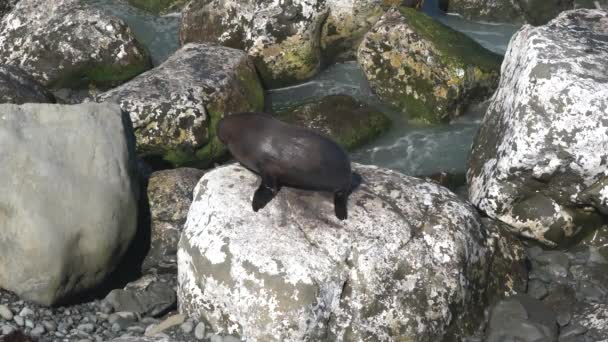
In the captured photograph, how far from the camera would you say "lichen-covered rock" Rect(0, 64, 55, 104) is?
9.34 m

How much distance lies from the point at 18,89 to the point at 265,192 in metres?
3.95

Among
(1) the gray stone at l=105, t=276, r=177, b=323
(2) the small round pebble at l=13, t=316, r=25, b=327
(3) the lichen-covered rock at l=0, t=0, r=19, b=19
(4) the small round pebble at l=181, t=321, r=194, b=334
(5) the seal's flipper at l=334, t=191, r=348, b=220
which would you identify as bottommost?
(1) the gray stone at l=105, t=276, r=177, b=323

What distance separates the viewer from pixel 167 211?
8258 mm

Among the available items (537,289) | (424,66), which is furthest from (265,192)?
(424,66)

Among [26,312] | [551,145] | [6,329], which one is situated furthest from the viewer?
[551,145]

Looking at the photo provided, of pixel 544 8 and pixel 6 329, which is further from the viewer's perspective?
pixel 544 8

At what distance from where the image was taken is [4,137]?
703cm

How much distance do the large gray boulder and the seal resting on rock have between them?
1.22 metres

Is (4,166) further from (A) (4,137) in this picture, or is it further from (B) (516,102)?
(B) (516,102)

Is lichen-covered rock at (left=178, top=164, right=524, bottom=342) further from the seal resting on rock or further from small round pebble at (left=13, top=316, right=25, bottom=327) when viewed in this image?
small round pebble at (left=13, top=316, right=25, bottom=327)

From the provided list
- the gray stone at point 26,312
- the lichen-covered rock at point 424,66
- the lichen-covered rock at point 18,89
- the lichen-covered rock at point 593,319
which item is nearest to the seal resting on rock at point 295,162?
the gray stone at point 26,312

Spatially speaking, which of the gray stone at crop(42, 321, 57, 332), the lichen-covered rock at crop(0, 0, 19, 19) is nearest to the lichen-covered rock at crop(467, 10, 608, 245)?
the gray stone at crop(42, 321, 57, 332)

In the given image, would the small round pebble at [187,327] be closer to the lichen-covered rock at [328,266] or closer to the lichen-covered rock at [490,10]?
the lichen-covered rock at [328,266]

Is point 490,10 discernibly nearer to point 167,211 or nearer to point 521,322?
point 167,211
